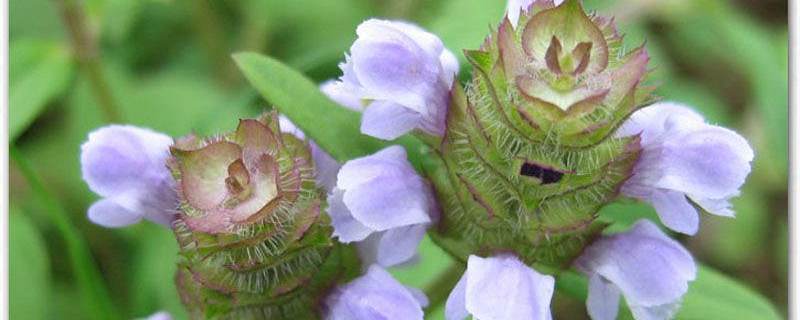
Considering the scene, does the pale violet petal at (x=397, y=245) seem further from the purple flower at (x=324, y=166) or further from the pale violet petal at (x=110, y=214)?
the pale violet petal at (x=110, y=214)

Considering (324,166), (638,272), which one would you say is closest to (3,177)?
(324,166)

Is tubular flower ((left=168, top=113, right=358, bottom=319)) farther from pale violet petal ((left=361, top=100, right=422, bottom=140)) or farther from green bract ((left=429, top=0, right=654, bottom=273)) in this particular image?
green bract ((left=429, top=0, right=654, bottom=273))

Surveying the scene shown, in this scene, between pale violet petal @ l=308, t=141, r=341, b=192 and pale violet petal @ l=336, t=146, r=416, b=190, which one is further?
pale violet petal @ l=308, t=141, r=341, b=192

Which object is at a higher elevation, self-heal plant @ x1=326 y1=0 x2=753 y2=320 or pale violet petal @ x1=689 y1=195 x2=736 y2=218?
self-heal plant @ x1=326 y1=0 x2=753 y2=320

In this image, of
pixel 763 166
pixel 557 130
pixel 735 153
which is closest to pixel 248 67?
pixel 557 130

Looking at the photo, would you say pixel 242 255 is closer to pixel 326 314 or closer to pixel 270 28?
pixel 326 314

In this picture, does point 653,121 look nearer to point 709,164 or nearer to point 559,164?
point 709,164

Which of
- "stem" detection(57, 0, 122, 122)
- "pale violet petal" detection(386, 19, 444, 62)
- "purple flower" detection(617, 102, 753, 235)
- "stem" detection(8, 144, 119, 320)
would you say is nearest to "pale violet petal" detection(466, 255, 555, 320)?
"purple flower" detection(617, 102, 753, 235)
